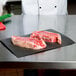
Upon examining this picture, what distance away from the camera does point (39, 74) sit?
116 centimetres

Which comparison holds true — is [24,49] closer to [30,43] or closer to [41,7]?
[30,43]

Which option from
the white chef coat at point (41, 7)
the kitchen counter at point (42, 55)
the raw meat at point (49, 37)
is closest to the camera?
the kitchen counter at point (42, 55)

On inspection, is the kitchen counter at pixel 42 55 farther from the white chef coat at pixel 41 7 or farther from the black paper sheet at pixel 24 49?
the white chef coat at pixel 41 7

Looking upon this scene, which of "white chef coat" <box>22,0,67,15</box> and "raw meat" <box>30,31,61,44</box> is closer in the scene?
"raw meat" <box>30,31,61,44</box>

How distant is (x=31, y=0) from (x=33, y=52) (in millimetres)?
774

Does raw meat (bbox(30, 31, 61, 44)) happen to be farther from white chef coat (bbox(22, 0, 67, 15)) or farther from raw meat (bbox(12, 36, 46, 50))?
white chef coat (bbox(22, 0, 67, 15))

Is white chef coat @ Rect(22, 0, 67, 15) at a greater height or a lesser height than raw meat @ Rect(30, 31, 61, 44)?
greater

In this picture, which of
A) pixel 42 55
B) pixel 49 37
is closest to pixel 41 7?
pixel 49 37

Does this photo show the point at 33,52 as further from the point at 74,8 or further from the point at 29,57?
the point at 74,8

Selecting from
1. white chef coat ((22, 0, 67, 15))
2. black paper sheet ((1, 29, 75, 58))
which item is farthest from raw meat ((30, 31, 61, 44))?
white chef coat ((22, 0, 67, 15))

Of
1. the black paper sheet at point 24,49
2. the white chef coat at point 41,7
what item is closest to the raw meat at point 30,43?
the black paper sheet at point 24,49

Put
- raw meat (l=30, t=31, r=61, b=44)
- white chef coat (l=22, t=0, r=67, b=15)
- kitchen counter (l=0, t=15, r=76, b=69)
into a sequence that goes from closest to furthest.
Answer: kitchen counter (l=0, t=15, r=76, b=69)
raw meat (l=30, t=31, r=61, b=44)
white chef coat (l=22, t=0, r=67, b=15)

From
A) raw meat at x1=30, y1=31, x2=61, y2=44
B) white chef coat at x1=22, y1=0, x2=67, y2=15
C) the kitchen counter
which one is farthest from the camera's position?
white chef coat at x1=22, y1=0, x2=67, y2=15

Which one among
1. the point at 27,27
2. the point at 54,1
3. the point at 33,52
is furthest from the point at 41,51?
the point at 54,1
